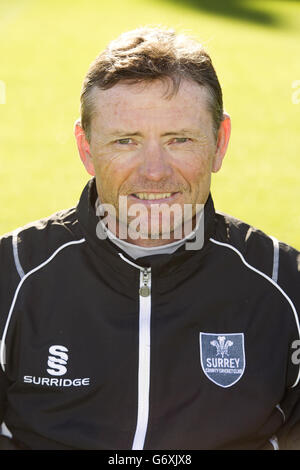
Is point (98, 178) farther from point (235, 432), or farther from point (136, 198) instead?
point (235, 432)

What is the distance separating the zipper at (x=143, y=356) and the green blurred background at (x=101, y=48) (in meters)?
2.34

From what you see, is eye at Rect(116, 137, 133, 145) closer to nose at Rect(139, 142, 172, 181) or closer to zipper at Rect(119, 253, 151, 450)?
nose at Rect(139, 142, 172, 181)

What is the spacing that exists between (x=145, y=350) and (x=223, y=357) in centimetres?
18

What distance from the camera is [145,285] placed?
1.80 meters

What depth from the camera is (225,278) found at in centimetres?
185

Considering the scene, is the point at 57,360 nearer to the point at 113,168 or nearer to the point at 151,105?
the point at 113,168

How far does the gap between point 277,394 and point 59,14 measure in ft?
21.5

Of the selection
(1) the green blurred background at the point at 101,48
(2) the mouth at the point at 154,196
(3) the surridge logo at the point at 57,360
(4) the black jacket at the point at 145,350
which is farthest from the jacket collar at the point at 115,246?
(1) the green blurred background at the point at 101,48

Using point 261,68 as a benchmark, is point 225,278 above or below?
below

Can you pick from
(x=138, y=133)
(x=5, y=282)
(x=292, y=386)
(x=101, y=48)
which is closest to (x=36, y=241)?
(x=5, y=282)

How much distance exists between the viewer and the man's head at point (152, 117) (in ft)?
5.76

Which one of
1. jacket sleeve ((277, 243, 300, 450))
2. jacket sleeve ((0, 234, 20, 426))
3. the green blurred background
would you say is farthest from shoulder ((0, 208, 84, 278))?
the green blurred background

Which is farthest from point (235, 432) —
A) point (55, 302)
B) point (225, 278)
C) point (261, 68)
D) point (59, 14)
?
point (59, 14)

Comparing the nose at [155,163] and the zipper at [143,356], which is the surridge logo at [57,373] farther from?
the nose at [155,163]
